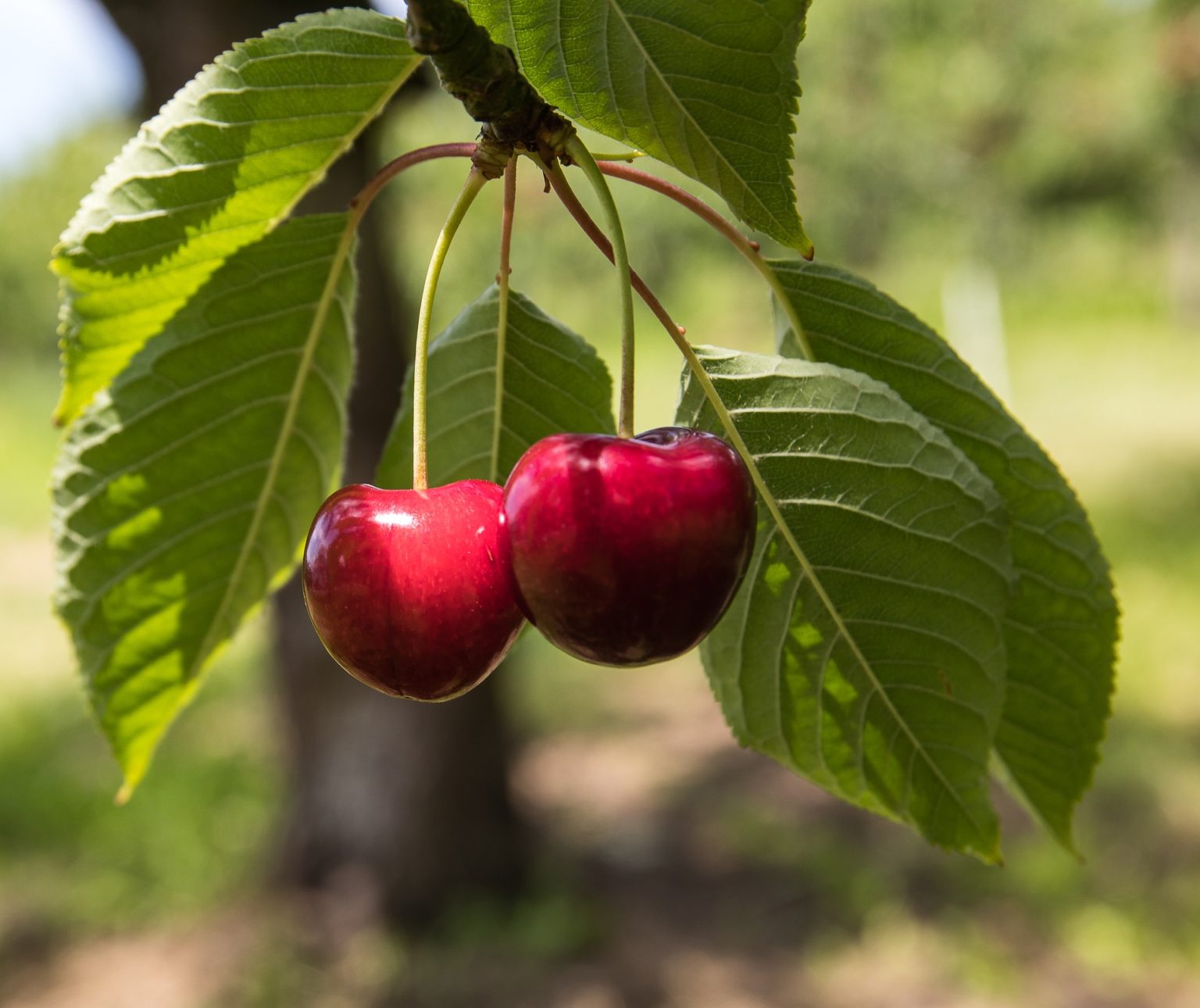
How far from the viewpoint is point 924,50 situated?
244 inches

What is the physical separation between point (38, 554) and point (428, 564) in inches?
292

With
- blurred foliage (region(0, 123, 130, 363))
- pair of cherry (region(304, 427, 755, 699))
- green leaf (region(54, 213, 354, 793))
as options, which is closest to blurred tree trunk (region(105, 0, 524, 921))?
blurred foliage (region(0, 123, 130, 363))

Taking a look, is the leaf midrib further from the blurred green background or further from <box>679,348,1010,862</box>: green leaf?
the blurred green background

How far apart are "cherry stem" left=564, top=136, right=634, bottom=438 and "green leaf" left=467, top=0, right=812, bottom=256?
0.14ft

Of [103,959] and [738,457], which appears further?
[103,959]

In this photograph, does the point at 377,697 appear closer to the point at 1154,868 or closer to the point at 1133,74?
Result: the point at 1154,868

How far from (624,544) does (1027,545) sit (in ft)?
1.02

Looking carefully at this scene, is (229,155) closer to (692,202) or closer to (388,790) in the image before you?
(692,202)

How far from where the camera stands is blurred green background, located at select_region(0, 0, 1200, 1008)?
3.05 meters

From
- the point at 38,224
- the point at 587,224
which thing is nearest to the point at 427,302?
the point at 587,224

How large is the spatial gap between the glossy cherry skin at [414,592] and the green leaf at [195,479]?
22 cm

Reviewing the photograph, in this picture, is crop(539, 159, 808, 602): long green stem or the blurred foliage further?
the blurred foliage

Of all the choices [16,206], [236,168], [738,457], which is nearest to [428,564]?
[738,457]

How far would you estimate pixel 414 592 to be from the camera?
0.53 m
